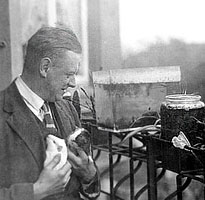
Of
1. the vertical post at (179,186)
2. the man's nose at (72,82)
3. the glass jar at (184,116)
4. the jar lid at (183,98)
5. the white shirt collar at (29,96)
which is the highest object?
the man's nose at (72,82)

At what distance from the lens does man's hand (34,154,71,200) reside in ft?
3.02

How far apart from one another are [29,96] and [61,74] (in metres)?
0.10

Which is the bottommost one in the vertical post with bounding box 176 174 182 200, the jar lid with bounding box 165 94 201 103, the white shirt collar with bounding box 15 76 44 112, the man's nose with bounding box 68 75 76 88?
the vertical post with bounding box 176 174 182 200

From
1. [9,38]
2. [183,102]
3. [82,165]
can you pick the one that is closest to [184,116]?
[183,102]

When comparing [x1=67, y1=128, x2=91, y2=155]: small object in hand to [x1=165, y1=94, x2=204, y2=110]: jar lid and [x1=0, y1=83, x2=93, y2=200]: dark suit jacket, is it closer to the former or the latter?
[x1=0, y1=83, x2=93, y2=200]: dark suit jacket

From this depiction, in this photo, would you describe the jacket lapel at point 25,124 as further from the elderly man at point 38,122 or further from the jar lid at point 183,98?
the jar lid at point 183,98

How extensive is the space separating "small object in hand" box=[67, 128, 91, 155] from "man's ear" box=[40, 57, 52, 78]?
0.17 m

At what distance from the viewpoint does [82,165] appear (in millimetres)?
966

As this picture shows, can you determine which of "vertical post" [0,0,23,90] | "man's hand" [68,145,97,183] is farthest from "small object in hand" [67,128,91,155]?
"vertical post" [0,0,23,90]

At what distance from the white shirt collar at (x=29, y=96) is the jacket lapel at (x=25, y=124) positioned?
12 millimetres

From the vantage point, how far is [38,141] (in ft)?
3.02

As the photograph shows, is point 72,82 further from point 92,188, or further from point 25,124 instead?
point 92,188

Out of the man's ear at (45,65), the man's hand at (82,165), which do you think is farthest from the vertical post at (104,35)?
the man's hand at (82,165)

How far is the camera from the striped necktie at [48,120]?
0.94 meters
